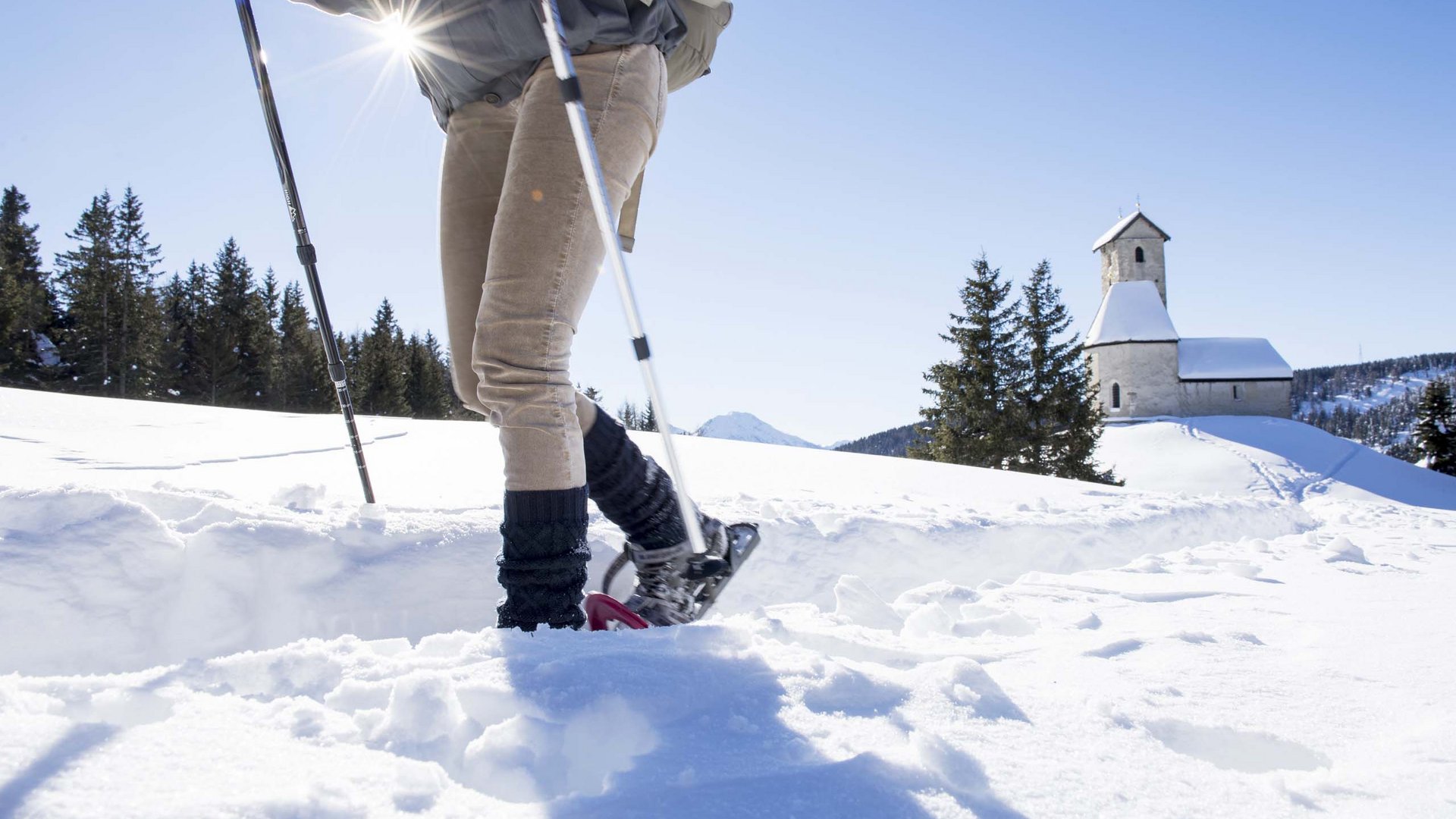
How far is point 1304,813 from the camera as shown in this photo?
83cm

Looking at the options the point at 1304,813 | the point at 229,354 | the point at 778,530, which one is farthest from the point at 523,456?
the point at 229,354

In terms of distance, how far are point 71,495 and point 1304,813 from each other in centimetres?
267

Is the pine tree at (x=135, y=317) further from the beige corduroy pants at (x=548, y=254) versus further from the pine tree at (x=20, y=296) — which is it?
the beige corduroy pants at (x=548, y=254)

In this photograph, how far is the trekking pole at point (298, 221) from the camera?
8.16ft

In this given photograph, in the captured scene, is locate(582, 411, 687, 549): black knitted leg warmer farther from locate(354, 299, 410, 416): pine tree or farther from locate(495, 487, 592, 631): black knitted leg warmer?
locate(354, 299, 410, 416): pine tree

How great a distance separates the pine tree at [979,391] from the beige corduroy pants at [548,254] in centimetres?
2345

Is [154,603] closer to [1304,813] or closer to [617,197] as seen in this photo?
[617,197]

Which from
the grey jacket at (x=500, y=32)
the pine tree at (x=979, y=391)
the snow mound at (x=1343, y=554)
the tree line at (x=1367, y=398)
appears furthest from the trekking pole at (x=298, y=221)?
the tree line at (x=1367, y=398)

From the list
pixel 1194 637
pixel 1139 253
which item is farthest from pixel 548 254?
pixel 1139 253

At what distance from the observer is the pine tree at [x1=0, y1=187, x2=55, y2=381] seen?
2916 cm

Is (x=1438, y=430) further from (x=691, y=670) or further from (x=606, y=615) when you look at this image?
(x=691, y=670)

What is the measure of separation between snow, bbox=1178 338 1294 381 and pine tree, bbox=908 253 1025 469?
19.6 m

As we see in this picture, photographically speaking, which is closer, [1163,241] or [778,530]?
[778,530]

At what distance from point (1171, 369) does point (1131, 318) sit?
3.50 m
